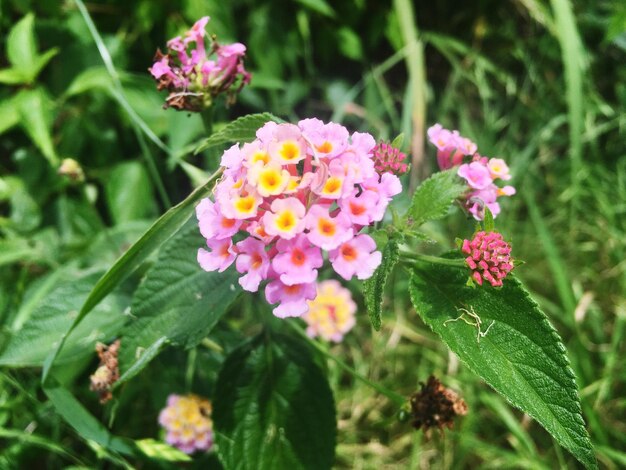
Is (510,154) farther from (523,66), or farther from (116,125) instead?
(116,125)

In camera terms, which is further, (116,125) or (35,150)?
(116,125)

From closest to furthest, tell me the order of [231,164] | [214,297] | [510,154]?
[231,164]
[214,297]
[510,154]

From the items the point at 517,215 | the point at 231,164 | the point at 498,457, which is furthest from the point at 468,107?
the point at 231,164

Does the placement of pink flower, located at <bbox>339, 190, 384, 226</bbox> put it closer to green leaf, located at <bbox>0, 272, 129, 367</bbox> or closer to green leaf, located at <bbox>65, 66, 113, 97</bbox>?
green leaf, located at <bbox>0, 272, 129, 367</bbox>

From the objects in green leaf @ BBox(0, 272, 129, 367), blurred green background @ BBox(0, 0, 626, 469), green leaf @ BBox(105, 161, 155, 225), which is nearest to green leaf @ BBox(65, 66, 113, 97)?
blurred green background @ BBox(0, 0, 626, 469)

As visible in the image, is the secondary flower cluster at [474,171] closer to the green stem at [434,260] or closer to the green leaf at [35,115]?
the green stem at [434,260]

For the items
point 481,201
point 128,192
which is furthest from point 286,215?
Result: point 128,192
